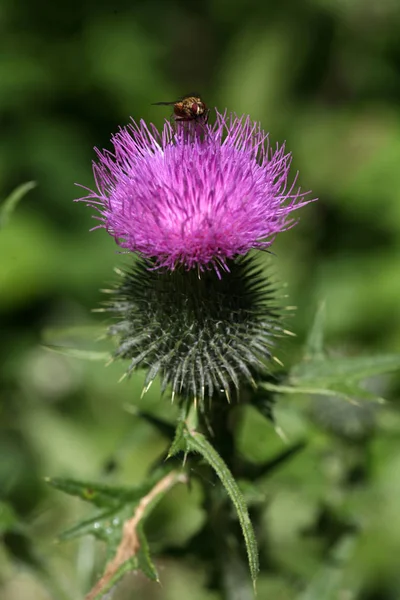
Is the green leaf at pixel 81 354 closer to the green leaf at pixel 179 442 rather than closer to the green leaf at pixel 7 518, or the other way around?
the green leaf at pixel 179 442

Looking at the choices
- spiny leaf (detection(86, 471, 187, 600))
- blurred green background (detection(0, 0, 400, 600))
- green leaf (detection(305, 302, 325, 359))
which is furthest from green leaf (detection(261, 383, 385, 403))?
blurred green background (detection(0, 0, 400, 600))

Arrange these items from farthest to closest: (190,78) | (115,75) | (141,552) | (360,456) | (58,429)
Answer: (190,78), (115,75), (58,429), (360,456), (141,552)

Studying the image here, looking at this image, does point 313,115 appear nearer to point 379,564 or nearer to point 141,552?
point 379,564

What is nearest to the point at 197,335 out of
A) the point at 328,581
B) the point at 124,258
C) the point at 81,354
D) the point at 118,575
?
the point at 81,354

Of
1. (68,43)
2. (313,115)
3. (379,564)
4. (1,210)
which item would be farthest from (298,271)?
(1,210)

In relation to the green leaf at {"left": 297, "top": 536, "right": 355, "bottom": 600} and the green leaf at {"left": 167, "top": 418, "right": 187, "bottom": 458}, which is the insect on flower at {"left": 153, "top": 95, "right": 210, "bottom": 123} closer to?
the green leaf at {"left": 167, "top": 418, "right": 187, "bottom": 458}
